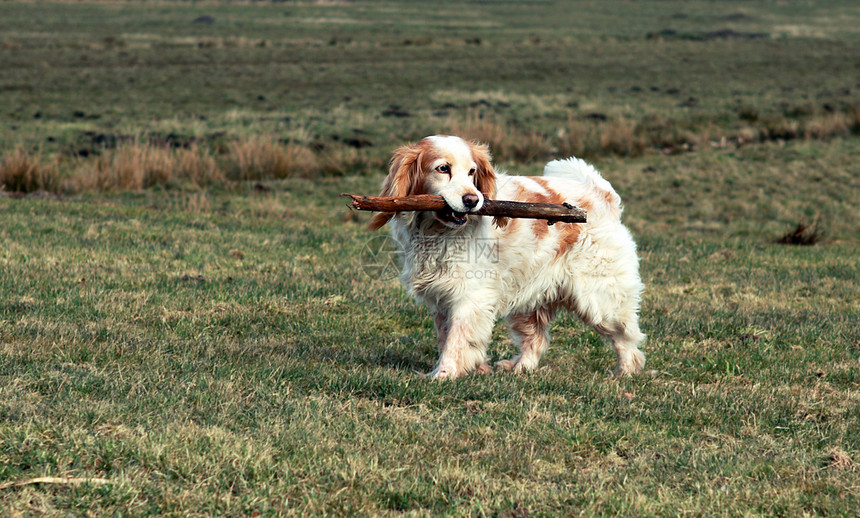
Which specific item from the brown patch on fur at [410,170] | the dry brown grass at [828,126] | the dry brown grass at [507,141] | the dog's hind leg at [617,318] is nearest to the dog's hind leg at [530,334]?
the dog's hind leg at [617,318]

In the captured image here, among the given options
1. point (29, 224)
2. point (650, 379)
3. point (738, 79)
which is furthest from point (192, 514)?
point (738, 79)

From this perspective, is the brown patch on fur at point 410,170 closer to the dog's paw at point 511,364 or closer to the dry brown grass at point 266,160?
the dog's paw at point 511,364

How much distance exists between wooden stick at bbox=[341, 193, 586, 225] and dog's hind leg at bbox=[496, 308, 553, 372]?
3.56 ft

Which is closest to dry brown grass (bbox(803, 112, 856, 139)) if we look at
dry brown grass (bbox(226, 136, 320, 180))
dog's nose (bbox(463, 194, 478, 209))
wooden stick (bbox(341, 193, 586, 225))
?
dry brown grass (bbox(226, 136, 320, 180))

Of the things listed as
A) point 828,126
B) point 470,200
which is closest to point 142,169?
point 470,200

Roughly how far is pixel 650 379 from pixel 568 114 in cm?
2359

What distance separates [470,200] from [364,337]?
7.62 feet

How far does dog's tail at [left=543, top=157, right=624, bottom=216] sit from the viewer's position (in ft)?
23.4

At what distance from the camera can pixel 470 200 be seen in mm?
5816

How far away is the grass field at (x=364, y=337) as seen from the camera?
4305 mm

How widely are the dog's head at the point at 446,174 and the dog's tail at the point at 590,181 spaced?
1.09m
